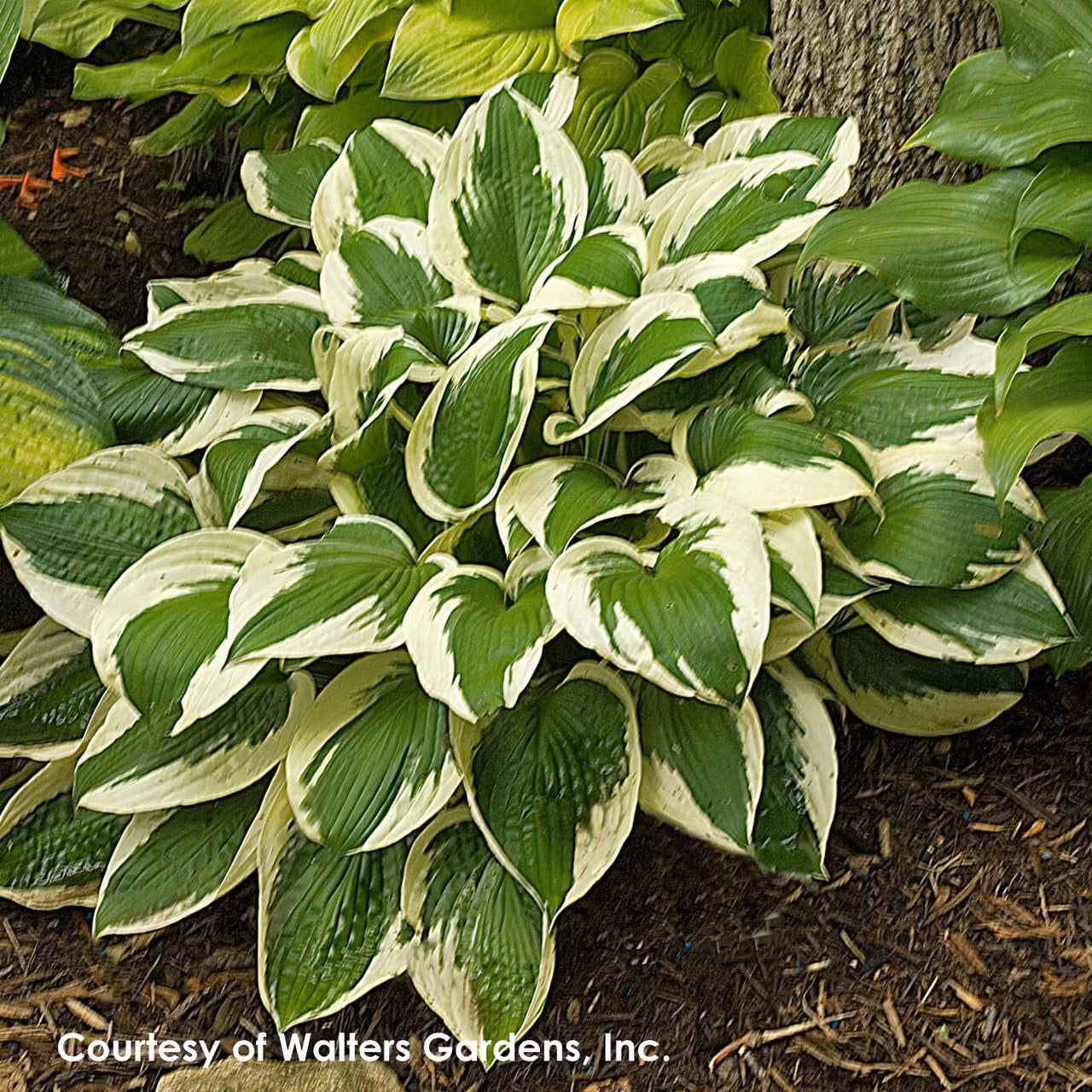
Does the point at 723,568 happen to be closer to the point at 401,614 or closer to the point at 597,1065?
the point at 401,614

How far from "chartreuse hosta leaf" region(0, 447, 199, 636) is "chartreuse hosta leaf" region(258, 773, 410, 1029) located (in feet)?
1.10

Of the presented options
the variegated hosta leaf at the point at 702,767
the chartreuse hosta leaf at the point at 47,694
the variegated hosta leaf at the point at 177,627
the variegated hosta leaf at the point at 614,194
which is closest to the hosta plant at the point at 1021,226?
the variegated hosta leaf at the point at 614,194

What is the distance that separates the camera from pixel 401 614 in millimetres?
1154

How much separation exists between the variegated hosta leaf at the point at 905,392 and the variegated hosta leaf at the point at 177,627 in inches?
28.1

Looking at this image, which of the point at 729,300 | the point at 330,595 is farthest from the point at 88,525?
the point at 729,300

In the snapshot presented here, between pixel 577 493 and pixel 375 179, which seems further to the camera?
pixel 375 179

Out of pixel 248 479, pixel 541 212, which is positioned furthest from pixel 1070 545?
pixel 248 479

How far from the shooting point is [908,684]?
1376 millimetres

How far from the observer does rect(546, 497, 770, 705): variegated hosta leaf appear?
3.35 feet

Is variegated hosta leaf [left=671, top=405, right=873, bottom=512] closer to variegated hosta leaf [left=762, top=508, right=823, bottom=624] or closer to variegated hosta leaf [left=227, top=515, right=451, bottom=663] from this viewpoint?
variegated hosta leaf [left=762, top=508, right=823, bottom=624]

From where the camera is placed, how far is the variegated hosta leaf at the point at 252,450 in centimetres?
128

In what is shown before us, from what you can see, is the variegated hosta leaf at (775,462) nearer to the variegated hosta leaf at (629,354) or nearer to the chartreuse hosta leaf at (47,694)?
the variegated hosta leaf at (629,354)

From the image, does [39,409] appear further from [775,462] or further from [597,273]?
[775,462]

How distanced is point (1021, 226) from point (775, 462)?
1.38 feet
